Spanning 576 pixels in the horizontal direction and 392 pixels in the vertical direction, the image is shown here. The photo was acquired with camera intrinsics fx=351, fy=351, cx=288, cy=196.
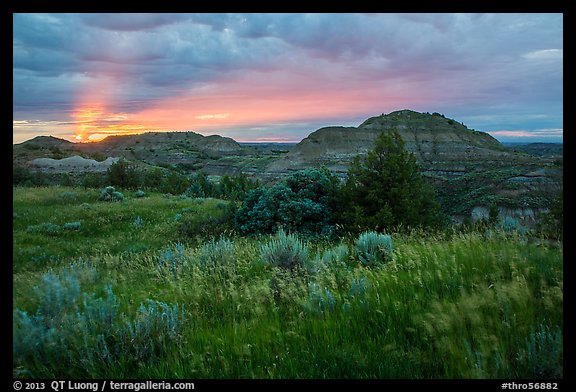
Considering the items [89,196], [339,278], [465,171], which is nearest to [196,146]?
[465,171]

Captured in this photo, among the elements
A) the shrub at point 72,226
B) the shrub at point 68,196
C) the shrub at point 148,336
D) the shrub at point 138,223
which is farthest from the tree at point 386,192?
the shrub at point 68,196

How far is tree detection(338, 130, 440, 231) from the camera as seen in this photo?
12672mm

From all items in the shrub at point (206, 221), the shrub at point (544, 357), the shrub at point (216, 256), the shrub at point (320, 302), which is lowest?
the shrub at point (206, 221)

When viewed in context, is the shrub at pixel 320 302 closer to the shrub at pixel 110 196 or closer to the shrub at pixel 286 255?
the shrub at pixel 286 255

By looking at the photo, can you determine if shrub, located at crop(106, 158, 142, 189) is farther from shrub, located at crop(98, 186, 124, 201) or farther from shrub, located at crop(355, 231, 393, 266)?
shrub, located at crop(355, 231, 393, 266)

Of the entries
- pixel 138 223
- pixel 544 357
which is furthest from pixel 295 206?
pixel 544 357

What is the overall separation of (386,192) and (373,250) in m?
7.84

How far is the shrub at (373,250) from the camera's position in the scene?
19.0ft

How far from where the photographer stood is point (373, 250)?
20.3ft

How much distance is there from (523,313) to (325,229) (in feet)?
31.9

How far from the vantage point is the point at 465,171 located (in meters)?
102

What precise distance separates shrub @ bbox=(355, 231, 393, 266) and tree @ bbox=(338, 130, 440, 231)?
18.9 feet

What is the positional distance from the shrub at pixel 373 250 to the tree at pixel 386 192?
18.9 ft
